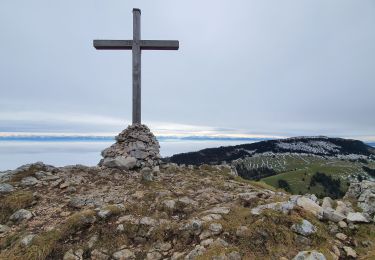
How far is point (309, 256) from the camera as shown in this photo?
689 centimetres

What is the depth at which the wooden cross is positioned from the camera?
60.2 ft

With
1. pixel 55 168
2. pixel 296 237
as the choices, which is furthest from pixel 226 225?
pixel 55 168

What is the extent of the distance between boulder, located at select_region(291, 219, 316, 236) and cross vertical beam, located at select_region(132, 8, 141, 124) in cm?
1268

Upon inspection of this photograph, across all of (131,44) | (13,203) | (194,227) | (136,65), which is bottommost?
(194,227)

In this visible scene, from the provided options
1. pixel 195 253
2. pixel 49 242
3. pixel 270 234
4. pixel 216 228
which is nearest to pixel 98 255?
pixel 49 242

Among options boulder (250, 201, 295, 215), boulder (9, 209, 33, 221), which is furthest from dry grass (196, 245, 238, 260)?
boulder (9, 209, 33, 221)

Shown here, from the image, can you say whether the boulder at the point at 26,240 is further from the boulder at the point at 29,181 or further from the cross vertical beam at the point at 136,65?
the cross vertical beam at the point at 136,65

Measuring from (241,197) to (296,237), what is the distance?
3129 millimetres

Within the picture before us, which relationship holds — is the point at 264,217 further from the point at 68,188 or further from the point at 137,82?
the point at 137,82

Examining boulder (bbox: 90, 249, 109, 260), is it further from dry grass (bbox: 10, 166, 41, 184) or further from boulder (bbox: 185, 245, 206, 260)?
dry grass (bbox: 10, 166, 41, 184)

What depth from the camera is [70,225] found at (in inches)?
349

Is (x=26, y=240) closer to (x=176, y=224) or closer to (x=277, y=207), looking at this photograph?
(x=176, y=224)

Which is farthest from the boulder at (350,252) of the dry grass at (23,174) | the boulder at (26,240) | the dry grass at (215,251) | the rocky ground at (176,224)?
the dry grass at (23,174)

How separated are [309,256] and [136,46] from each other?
16.2m
